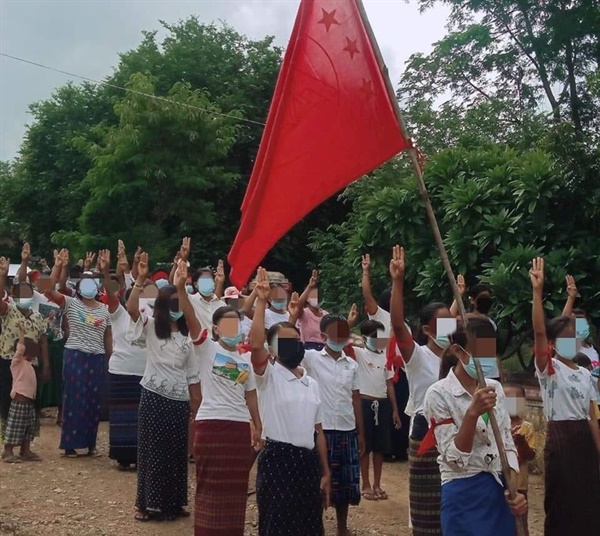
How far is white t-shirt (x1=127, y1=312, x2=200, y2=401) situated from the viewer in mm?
6211

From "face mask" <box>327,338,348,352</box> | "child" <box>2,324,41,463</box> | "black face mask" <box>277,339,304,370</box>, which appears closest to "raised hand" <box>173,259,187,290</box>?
"black face mask" <box>277,339,304,370</box>

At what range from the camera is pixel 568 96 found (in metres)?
15.3

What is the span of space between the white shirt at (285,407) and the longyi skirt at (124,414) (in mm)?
3136

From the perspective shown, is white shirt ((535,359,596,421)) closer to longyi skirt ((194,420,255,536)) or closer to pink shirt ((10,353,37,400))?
longyi skirt ((194,420,255,536))

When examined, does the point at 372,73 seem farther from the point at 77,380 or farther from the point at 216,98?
the point at 216,98

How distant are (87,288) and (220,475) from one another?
3.57m

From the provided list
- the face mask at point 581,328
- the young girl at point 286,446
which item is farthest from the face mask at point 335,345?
the face mask at point 581,328

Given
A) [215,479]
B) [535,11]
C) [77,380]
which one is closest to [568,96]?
[535,11]

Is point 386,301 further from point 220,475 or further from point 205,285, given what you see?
point 220,475

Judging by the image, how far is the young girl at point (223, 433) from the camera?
5289 millimetres

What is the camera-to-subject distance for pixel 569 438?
5195mm

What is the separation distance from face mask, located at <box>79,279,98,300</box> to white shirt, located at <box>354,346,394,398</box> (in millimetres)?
2789

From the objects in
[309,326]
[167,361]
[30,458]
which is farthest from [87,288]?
[167,361]

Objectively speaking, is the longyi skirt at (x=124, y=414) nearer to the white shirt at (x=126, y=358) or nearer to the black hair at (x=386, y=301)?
the white shirt at (x=126, y=358)
